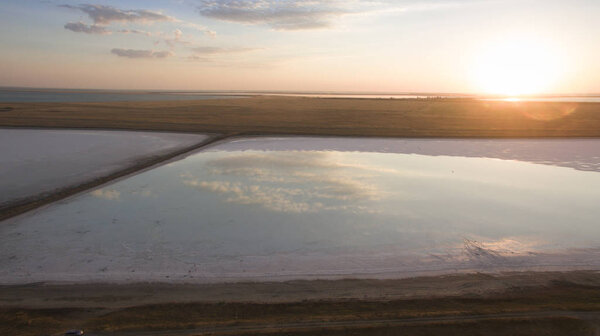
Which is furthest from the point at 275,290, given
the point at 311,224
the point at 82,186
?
the point at 82,186

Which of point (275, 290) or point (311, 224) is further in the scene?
point (311, 224)

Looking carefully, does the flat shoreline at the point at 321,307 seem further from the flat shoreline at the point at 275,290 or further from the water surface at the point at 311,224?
the water surface at the point at 311,224

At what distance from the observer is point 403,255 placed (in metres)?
8.29

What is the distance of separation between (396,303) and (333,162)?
39.5 ft

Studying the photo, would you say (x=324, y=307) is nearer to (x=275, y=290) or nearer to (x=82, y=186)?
(x=275, y=290)

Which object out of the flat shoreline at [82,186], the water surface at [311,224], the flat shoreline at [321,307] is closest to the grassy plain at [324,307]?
the flat shoreline at [321,307]

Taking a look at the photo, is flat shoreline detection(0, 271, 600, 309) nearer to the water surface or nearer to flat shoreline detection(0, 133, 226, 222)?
the water surface

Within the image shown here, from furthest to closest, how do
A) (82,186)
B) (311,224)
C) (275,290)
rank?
(82,186) < (311,224) < (275,290)

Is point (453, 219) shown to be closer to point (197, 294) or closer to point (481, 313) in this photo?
point (481, 313)

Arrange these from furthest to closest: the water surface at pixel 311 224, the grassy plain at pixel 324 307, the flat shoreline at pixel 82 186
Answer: the flat shoreline at pixel 82 186 → the water surface at pixel 311 224 → the grassy plain at pixel 324 307

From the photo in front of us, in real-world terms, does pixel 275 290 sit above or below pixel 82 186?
below

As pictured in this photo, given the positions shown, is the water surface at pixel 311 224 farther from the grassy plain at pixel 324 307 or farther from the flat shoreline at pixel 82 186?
the flat shoreline at pixel 82 186

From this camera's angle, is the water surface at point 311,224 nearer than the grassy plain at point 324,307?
No

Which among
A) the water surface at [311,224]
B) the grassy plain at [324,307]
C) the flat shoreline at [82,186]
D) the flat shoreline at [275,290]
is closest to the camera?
the grassy plain at [324,307]
